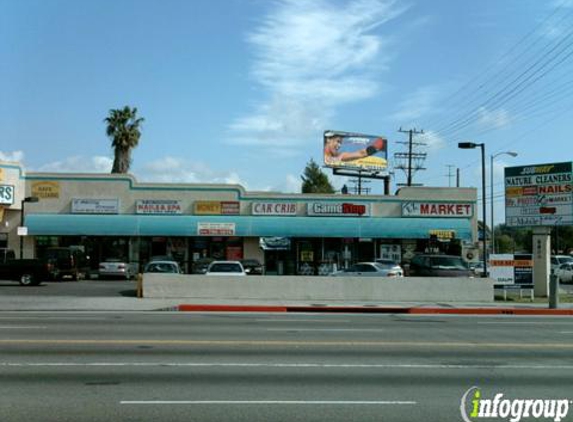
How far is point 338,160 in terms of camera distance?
58219mm

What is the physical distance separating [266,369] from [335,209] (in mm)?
32968

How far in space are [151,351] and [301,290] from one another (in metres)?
14.0

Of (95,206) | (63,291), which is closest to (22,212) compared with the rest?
(95,206)

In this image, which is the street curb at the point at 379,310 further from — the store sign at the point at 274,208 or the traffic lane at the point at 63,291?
the store sign at the point at 274,208

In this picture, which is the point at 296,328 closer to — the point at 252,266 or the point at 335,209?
the point at 252,266

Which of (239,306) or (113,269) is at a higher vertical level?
(113,269)

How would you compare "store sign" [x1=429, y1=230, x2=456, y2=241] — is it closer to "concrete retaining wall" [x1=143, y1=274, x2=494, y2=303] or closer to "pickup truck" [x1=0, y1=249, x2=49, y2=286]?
"concrete retaining wall" [x1=143, y1=274, x2=494, y2=303]

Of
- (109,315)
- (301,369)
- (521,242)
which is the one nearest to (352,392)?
(301,369)

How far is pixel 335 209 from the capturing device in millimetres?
43000

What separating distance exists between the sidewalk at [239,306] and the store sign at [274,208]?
59.3 feet

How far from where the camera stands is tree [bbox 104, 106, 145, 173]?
5712 centimetres

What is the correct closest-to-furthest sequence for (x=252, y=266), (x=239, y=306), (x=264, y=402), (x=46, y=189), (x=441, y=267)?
(x=264, y=402), (x=239, y=306), (x=441, y=267), (x=252, y=266), (x=46, y=189)

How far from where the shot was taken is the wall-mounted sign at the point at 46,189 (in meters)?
41.6

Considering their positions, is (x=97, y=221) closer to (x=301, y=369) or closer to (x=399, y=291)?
(x=399, y=291)
